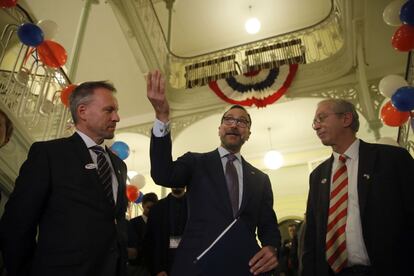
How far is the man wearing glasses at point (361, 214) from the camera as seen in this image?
165 centimetres

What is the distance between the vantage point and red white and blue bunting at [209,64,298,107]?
21.0 ft

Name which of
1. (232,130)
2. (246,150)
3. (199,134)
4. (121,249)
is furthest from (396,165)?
(246,150)

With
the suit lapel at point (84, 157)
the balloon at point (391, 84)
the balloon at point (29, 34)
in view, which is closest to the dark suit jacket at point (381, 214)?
the suit lapel at point (84, 157)

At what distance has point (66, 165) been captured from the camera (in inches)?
61.2

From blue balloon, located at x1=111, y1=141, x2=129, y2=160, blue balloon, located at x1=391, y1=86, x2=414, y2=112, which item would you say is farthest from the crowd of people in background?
blue balloon, located at x1=111, y1=141, x2=129, y2=160

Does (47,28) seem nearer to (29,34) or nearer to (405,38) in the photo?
(29,34)

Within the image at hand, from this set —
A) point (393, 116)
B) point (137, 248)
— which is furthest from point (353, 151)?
point (393, 116)

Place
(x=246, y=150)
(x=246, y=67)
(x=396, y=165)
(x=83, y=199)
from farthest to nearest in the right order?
1. (x=246, y=150)
2. (x=246, y=67)
3. (x=396, y=165)
4. (x=83, y=199)

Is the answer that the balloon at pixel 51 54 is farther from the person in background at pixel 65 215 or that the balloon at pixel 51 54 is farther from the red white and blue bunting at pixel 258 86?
the red white and blue bunting at pixel 258 86

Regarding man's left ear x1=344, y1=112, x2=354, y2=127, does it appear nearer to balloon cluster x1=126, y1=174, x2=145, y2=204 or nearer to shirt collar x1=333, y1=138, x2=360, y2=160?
shirt collar x1=333, y1=138, x2=360, y2=160

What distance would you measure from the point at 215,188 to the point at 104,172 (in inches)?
23.2

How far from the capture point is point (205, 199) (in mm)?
1764

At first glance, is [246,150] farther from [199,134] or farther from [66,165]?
[66,165]

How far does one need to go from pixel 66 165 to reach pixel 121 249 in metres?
0.49
